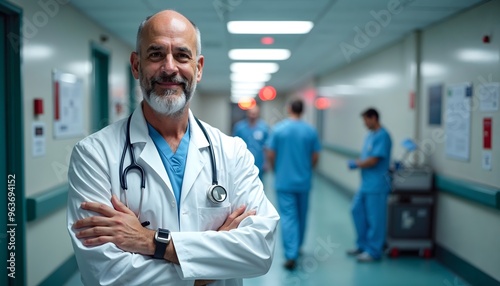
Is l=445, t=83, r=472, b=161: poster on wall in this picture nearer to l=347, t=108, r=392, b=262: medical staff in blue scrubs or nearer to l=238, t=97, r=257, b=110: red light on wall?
l=347, t=108, r=392, b=262: medical staff in blue scrubs

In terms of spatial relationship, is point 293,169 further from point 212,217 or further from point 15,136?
point 212,217

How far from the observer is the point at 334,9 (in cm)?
350

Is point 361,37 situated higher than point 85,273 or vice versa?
point 361,37

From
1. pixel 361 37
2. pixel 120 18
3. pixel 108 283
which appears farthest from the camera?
pixel 361 37

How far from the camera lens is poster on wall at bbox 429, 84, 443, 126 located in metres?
3.91

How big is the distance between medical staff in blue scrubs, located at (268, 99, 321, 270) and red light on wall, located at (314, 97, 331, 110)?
17.4ft

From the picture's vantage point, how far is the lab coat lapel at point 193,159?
4.42 feet

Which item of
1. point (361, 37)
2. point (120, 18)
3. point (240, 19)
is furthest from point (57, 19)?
point (361, 37)

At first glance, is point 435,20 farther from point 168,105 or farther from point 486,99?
point 168,105

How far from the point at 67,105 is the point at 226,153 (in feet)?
7.50

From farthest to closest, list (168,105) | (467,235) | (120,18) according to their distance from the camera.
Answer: (120,18) < (467,235) < (168,105)

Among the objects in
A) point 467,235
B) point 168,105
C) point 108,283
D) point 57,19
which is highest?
point 57,19

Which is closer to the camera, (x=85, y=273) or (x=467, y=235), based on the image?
(x=85, y=273)

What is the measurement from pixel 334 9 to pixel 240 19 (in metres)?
0.89
